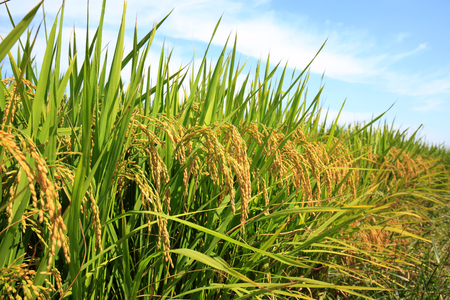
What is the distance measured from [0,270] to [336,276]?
92.8 inches

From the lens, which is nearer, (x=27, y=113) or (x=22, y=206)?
(x=22, y=206)

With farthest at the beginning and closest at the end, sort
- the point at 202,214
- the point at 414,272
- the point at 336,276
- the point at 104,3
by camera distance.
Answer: the point at 414,272, the point at 336,276, the point at 202,214, the point at 104,3

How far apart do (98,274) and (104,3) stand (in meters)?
1.16

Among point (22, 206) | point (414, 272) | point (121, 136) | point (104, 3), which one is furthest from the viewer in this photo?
point (414, 272)

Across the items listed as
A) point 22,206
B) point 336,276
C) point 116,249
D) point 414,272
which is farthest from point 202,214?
point 414,272

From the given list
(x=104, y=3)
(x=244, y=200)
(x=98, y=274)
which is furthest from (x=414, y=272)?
(x=104, y=3)

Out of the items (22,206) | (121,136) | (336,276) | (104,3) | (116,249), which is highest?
(104,3)

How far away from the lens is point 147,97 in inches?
68.4

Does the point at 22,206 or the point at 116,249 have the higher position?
the point at 22,206

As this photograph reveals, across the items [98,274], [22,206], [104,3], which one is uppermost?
[104,3]

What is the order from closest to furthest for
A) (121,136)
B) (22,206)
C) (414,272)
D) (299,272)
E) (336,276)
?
(22,206) < (121,136) < (299,272) < (336,276) < (414,272)

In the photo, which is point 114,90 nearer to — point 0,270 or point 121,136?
point 121,136

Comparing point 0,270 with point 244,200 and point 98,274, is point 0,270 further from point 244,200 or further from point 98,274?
point 244,200

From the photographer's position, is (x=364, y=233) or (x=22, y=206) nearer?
(x=22, y=206)
